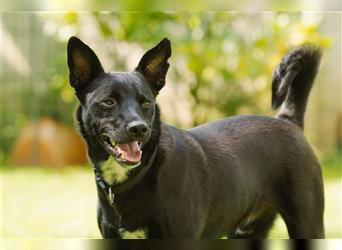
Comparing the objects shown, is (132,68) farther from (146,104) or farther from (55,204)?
(146,104)

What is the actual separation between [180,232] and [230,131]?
2.09ft

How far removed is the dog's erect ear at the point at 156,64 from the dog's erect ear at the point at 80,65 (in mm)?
191

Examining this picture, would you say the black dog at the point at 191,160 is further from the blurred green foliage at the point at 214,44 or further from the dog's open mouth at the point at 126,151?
the blurred green foliage at the point at 214,44

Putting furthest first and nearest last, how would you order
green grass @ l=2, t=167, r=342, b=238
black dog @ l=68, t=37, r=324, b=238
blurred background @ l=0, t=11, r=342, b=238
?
blurred background @ l=0, t=11, r=342, b=238 → green grass @ l=2, t=167, r=342, b=238 → black dog @ l=68, t=37, r=324, b=238

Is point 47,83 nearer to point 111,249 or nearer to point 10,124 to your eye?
point 10,124

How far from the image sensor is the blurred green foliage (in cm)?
724

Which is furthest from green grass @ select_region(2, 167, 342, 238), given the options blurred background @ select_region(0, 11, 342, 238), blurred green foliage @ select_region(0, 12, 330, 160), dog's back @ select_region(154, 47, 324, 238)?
dog's back @ select_region(154, 47, 324, 238)

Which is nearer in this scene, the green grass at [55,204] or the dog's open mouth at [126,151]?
the dog's open mouth at [126,151]

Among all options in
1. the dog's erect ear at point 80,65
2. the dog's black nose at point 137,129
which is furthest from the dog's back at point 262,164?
the dog's erect ear at point 80,65

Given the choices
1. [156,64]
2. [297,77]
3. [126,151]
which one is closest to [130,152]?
[126,151]

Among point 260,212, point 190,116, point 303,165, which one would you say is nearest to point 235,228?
point 260,212

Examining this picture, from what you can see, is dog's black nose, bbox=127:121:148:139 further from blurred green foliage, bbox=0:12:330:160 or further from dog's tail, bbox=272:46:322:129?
blurred green foliage, bbox=0:12:330:160

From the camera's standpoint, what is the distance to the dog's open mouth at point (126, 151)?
2.88 metres

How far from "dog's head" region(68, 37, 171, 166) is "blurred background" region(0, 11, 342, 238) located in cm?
318
